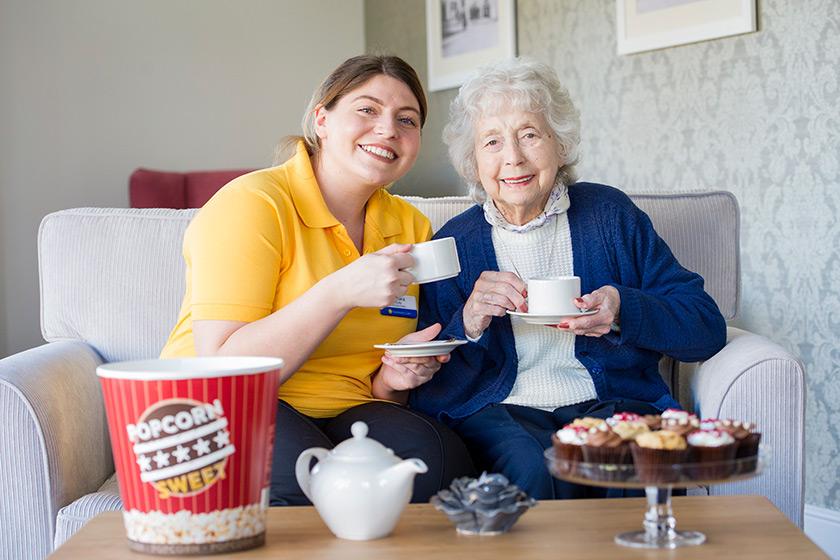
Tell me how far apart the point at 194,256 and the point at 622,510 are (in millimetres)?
794

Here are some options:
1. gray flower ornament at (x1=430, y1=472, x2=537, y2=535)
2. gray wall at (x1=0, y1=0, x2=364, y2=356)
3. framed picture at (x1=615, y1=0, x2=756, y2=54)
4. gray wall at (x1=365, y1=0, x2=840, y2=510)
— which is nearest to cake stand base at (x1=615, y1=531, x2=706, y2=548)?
gray flower ornament at (x1=430, y1=472, x2=537, y2=535)

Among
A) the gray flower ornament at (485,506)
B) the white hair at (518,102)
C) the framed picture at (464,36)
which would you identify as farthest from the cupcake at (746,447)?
the framed picture at (464,36)

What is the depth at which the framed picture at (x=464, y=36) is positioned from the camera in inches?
157

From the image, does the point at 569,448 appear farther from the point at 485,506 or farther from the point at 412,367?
the point at 412,367

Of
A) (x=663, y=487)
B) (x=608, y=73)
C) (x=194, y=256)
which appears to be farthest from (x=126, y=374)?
(x=608, y=73)

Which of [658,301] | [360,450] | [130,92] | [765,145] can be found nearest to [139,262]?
[658,301]

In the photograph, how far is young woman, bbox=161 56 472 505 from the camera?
5.22 ft

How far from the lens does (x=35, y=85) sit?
4.20 metres

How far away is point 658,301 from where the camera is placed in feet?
6.01

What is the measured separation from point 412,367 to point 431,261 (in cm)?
26

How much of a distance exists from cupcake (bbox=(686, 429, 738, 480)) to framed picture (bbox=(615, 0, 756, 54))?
215 centimetres

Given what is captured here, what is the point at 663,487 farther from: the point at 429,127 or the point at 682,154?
the point at 429,127

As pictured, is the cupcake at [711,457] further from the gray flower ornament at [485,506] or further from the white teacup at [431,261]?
the white teacup at [431,261]

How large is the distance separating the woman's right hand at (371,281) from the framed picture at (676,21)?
1820mm
